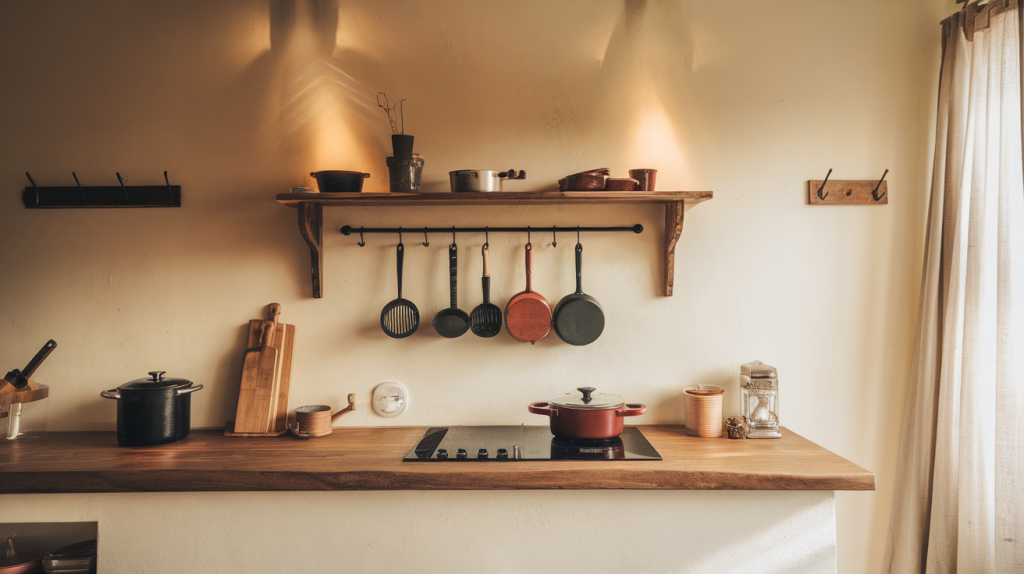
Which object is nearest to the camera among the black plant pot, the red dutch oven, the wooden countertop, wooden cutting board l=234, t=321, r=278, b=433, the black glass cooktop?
the wooden countertop

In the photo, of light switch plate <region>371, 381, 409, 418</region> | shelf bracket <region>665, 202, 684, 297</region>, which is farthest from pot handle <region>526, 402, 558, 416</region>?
shelf bracket <region>665, 202, 684, 297</region>

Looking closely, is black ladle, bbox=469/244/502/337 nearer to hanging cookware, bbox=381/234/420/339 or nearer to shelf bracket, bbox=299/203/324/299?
hanging cookware, bbox=381/234/420/339

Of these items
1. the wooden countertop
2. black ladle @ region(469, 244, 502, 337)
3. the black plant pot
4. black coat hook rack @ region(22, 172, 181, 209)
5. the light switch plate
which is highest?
the black plant pot

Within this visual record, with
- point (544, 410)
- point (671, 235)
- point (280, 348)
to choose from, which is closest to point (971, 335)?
point (671, 235)

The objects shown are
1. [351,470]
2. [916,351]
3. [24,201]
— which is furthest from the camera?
[24,201]

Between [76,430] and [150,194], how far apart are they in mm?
955

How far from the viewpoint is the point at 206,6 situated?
225 cm

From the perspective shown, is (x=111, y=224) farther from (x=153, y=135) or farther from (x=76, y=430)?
(x=76, y=430)

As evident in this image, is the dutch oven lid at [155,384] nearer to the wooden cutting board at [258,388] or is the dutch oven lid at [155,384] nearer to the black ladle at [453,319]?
the wooden cutting board at [258,388]

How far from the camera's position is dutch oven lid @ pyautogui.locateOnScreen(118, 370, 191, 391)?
198 cm

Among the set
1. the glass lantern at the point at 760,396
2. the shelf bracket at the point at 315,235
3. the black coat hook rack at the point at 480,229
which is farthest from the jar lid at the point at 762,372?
the shelf bracket at the point at 315,235

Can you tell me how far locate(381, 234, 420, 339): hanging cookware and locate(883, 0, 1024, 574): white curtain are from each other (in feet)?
6.07

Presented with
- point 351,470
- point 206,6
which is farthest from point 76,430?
point 206,6

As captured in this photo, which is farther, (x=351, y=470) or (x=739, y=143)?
(x=739, y=143)
